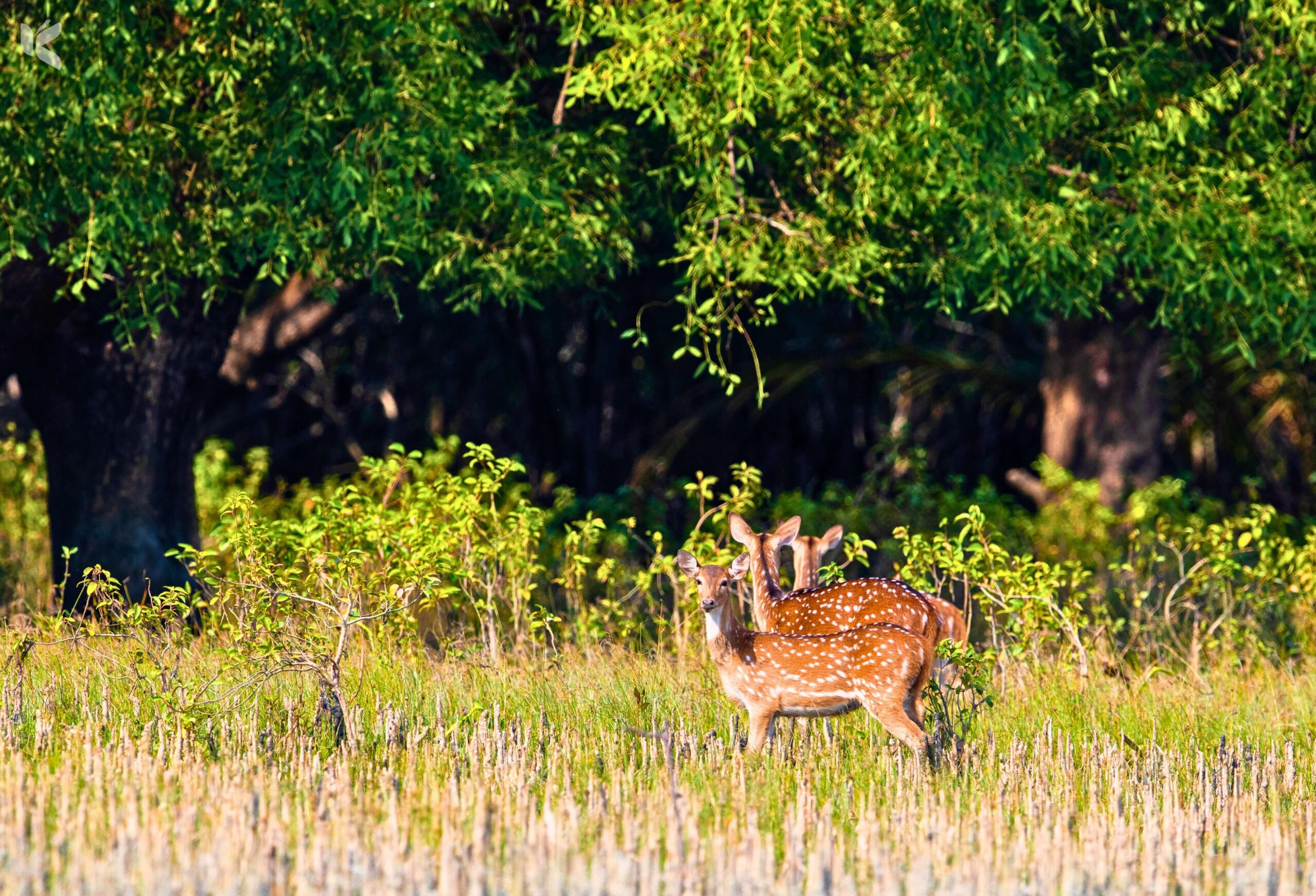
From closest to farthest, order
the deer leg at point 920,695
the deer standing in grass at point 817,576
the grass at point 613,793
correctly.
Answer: the grass at point 613,793
the deer leg at point 920,695
the deer standing in grass at point 817,576

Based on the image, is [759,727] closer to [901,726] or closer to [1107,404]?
[901,726]

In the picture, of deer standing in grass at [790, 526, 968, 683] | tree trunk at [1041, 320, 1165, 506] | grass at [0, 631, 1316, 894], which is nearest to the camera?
grass at [0, 631, 1316, 894]

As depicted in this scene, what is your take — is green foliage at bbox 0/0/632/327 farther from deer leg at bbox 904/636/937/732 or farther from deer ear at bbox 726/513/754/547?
deer leg at bbox 904/636/937/732

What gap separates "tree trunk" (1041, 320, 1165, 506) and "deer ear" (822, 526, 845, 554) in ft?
26.3

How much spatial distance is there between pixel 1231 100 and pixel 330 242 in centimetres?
597

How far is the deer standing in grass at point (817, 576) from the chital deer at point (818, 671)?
4.24 ft

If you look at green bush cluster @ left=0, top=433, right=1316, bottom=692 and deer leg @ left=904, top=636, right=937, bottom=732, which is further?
green bush cluster @ left=0, top=433, right=1316, bottom=692

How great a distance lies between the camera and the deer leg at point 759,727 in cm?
822

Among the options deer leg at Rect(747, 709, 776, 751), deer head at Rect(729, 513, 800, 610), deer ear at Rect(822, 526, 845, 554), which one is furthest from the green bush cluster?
deer leg at Rect(747, 709, 776, 751)

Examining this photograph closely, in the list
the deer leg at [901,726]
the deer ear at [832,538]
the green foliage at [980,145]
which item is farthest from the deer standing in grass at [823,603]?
the green foliage at [980,145]

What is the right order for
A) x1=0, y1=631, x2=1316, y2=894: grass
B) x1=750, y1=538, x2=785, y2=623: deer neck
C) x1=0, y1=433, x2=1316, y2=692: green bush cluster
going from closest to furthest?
1. x1=0, y1=631, x2=1316, y2=894: grass
2. x1=0, y1=433, x2=1316, y2=692: green bush cluster
3. x1=750, y1=538, x2=785, y2=623: deer neck

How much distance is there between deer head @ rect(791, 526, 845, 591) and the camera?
34.3 ft

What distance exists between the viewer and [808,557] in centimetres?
1052

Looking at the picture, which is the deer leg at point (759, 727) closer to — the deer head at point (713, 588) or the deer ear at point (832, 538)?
the deer head at point (713, 588)
